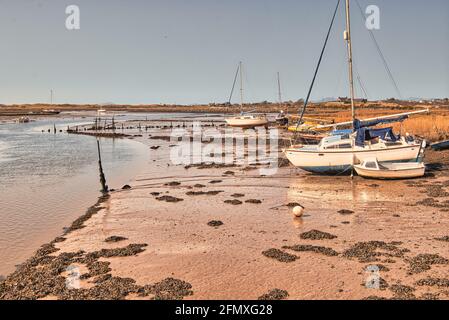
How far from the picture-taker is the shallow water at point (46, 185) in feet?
57.4

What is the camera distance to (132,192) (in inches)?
1014

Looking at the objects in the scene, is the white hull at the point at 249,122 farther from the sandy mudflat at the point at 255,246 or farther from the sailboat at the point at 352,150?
the sandy mudflat at the point at 255,246

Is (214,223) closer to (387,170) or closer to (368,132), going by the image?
(387,170)

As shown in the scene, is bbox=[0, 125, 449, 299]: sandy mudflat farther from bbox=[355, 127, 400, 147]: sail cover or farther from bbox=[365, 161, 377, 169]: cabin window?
bbox=[355, 127, 400, 147]: sail cover

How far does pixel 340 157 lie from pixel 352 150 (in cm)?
95

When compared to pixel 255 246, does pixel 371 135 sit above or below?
above

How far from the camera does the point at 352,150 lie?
1081 inches

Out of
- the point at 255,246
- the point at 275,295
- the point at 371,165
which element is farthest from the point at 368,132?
the point at 275,295

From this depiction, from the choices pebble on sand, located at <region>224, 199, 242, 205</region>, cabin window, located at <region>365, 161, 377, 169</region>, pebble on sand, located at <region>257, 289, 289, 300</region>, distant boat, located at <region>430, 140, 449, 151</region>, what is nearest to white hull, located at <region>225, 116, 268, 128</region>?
distant boat, located at <region>430, 140, 449, 151</region>

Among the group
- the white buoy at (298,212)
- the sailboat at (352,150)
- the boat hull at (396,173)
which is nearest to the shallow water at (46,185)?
the white buoy at (298,212)

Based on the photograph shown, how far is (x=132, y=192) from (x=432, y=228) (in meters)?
17.4

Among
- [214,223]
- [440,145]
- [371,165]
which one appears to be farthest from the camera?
[440,145]
